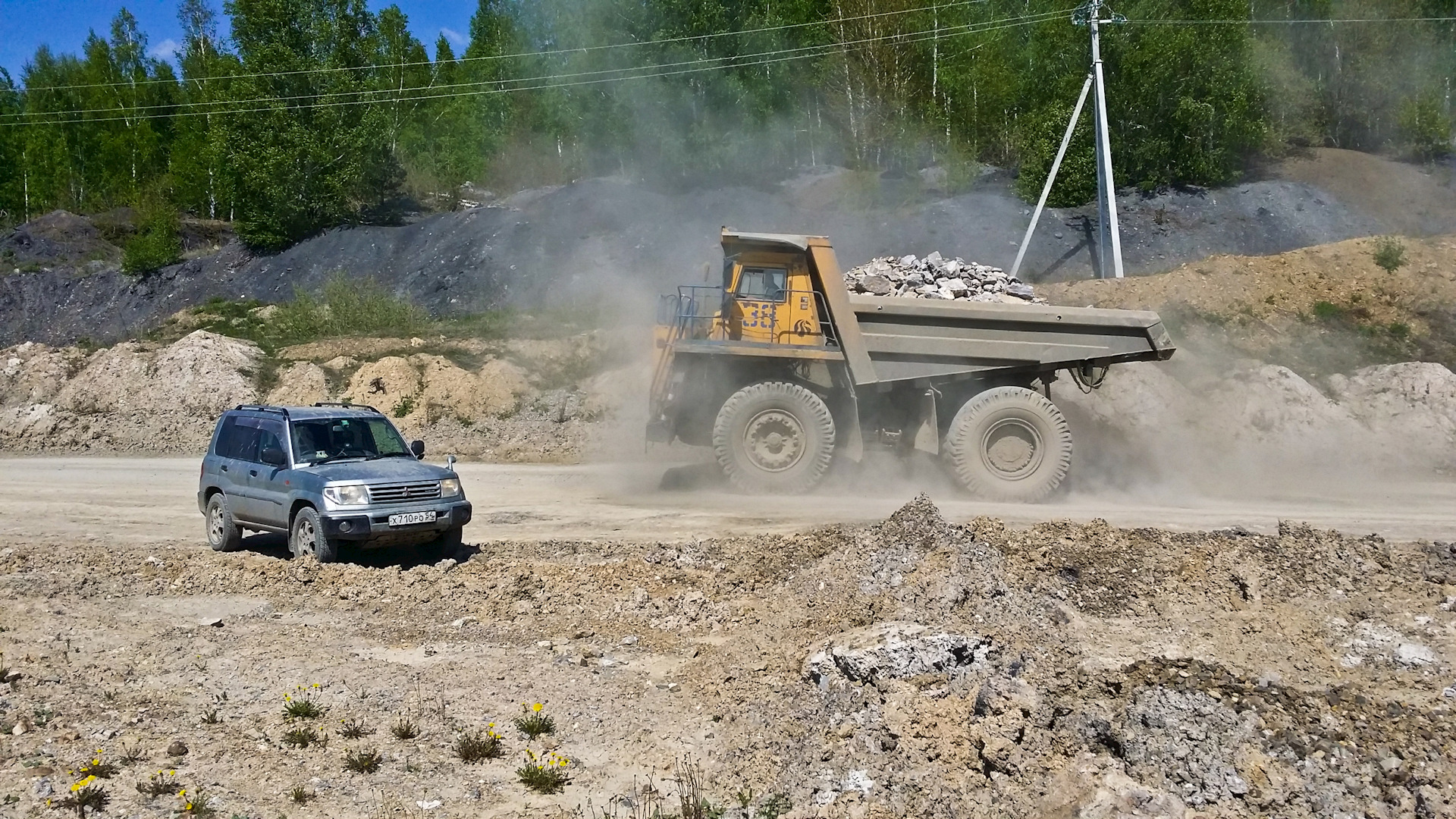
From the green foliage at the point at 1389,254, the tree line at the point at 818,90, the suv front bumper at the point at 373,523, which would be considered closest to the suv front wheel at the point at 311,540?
the suv front bumper at the point at 373,523

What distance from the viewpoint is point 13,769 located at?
5840mm

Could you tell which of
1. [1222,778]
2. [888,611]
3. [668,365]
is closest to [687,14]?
[668,365]

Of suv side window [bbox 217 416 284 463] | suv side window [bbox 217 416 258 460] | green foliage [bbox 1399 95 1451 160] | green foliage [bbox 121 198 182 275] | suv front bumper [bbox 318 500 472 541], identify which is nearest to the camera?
suv front bumper [bbox 318 500 472 541]

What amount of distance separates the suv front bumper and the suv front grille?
0.24 feet

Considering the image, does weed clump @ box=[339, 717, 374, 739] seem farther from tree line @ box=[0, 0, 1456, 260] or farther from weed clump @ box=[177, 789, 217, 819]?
tree line @ box=[0, 0, 1456, 260]

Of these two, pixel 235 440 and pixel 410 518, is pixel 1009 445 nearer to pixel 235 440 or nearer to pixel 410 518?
pixel 410 518

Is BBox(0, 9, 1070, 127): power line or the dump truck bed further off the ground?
BBox(0, 9, 1070, 127): power line

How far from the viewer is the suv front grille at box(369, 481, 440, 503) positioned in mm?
10188

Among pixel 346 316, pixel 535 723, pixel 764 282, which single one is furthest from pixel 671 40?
pixel 535 723

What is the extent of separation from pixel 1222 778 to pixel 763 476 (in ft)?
30.9

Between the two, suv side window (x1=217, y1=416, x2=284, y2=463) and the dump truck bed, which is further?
the dump truck bed

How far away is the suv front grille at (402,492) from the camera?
10.2 meters

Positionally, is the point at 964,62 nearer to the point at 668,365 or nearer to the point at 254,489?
the point at 668,365

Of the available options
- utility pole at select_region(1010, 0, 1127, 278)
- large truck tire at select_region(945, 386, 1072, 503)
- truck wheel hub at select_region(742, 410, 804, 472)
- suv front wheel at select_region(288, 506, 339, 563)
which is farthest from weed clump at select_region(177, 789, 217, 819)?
utility pole at select_region(1010, 0, 1127, 278)
